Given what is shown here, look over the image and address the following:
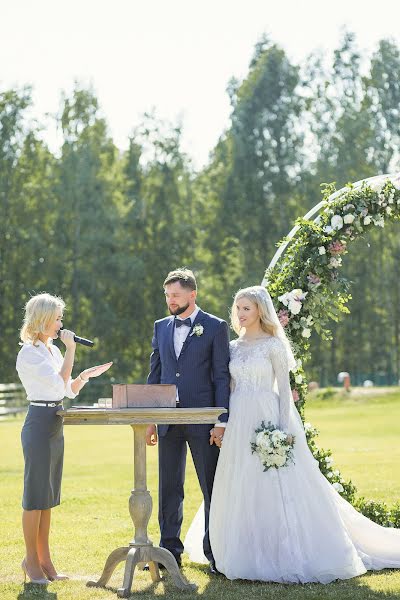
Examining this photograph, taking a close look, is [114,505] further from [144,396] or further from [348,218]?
[144,396]

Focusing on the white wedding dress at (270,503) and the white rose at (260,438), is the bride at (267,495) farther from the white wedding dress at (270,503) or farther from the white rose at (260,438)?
the white rose at (260,438)

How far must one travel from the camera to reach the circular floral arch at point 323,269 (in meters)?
9.73

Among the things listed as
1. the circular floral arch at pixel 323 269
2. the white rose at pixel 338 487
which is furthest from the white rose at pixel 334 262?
the white rose at pixel 338 487

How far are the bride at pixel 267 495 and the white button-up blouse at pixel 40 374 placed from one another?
1404 millimetres

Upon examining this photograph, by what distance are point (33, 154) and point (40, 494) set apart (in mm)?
40233

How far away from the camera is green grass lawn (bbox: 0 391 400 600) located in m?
7.68

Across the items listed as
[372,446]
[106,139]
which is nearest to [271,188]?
[106,139]

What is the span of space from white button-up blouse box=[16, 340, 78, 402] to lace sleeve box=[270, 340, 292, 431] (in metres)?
1.64

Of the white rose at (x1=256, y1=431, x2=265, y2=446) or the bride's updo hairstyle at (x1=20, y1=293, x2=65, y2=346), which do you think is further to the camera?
the white rose at (x1=256, y1=431, x2=265, y2=446)

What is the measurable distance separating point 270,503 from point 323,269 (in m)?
2.51

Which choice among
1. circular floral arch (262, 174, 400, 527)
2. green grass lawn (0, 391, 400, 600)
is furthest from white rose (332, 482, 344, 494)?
green grass lawn (0, 391, 400, 600)

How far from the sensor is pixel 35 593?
7.70 meters

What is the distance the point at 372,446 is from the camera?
22266mm

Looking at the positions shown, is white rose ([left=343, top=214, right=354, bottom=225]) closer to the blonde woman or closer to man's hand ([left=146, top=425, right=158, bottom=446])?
man's hand ([left=146, top=425, right=158, bottom=446])
